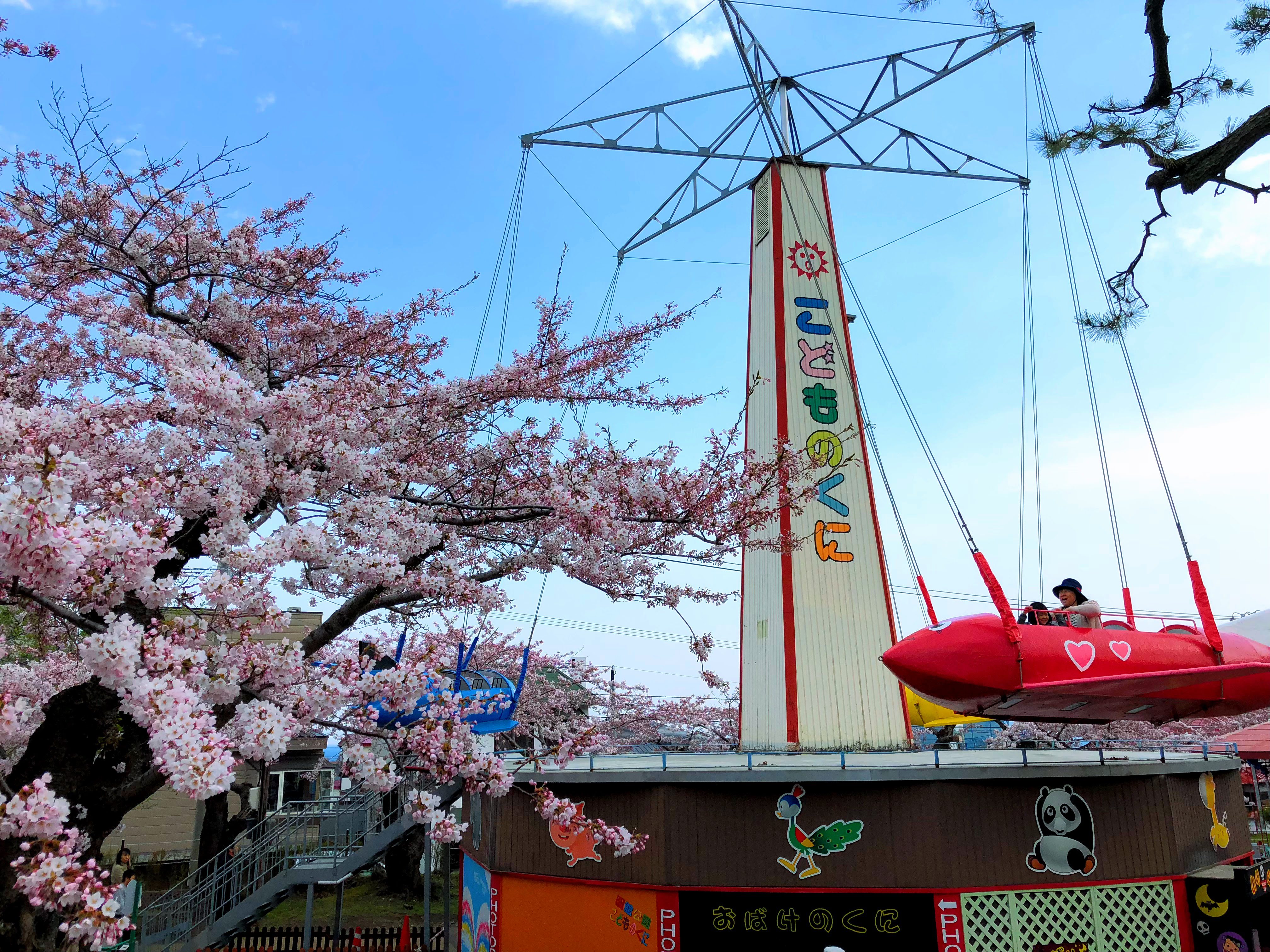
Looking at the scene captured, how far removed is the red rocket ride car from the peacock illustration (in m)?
1.64

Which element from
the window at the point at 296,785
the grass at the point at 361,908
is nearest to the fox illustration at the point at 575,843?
the grass at the point at 361,908

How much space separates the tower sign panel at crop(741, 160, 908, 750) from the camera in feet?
39.4

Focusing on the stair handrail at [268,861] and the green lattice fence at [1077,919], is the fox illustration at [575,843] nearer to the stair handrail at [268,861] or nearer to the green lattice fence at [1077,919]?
the stair handrail at [268,861]

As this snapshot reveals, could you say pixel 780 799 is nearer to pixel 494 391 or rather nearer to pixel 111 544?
pixel 494 391

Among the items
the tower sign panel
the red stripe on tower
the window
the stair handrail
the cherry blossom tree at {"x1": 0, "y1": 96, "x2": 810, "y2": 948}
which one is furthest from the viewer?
the window

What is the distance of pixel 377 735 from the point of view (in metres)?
5.45

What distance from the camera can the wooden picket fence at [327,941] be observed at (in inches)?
523

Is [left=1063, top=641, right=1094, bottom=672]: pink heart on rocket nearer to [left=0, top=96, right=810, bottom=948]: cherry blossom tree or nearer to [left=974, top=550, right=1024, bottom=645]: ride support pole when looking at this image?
[left=974, top=550, right=1024, bottom=645]: ride support pole

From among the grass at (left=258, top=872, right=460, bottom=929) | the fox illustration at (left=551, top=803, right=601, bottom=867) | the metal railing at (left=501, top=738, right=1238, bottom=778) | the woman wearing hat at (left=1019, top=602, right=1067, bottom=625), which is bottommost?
Answer: the grass at (left=258, top=872, right=460, bottom=929)

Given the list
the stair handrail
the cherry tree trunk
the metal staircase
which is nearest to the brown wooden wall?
the metal staircase

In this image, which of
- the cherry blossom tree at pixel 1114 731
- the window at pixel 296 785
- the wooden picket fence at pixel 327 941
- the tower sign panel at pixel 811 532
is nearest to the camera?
Answer: the tower sign panel at pixel 811 532

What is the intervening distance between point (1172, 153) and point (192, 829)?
2494 cm

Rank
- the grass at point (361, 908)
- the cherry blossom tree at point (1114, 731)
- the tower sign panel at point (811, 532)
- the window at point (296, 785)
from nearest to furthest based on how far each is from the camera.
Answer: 1. the tower sign panel at point (811, 532)
2. the grass at point (361, 908)
3. the cherry blossom tree at point (1114, 731)
4. the window at point (296, 785)

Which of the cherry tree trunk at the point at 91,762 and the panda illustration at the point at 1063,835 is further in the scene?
the panda illustration at the point at 1063,835
